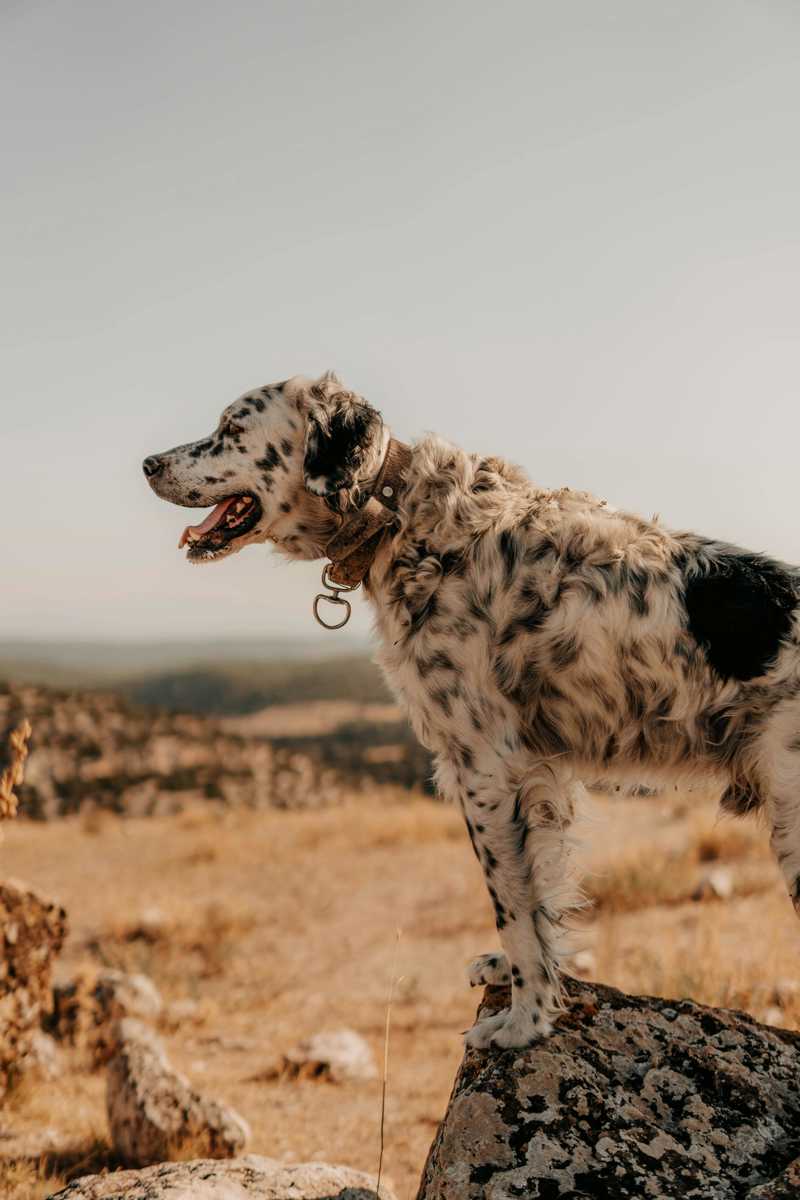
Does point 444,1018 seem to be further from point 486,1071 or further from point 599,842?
point 599,842

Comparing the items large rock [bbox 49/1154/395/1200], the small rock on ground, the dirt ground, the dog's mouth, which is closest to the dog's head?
the dog's mouth

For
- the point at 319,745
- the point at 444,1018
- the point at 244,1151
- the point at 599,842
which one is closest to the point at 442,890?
the point at 599,842

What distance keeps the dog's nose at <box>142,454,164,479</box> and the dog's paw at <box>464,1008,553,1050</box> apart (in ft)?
8.55

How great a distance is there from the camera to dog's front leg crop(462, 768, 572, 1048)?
3521mm

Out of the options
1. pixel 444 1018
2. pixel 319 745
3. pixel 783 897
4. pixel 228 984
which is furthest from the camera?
pixel 319 745

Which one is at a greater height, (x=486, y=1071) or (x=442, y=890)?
(x=486, y=1071)

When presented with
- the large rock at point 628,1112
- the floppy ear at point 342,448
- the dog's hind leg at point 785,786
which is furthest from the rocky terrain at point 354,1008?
the floppy ear at point 342,448

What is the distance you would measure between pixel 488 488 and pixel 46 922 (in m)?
3.44

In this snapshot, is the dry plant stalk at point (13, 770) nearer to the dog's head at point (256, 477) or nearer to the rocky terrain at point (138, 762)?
the dog's head at point (256, 477)

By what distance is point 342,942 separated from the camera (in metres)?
10.2

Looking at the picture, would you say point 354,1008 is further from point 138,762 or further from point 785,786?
point 138,762

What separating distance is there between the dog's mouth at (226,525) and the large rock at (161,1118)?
108 inches

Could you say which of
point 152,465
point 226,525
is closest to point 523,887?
point 226,525

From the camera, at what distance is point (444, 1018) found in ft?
26.0
